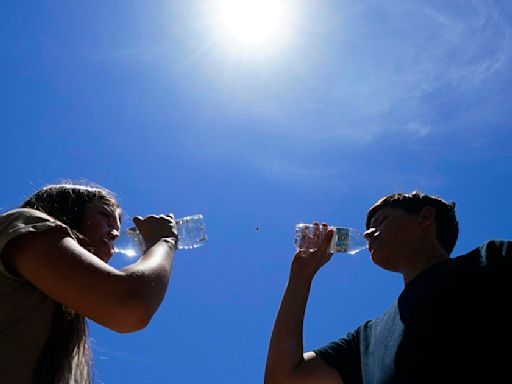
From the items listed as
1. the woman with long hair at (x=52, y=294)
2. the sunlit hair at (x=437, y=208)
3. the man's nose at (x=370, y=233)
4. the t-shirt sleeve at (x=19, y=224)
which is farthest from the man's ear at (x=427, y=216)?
the t-shirt sleeve at (x=19, y=224)

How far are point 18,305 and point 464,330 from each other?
7.46 ft

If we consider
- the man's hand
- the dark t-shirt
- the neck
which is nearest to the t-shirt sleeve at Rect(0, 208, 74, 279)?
the dark t-shirt

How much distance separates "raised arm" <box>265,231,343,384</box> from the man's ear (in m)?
0.99

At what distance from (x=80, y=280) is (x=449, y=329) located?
206 centimetres

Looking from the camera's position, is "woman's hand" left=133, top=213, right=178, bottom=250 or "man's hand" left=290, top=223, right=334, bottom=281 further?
"man's hand" left=290, top=223, right=334, bottom=281

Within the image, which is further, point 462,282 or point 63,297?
point 462,282

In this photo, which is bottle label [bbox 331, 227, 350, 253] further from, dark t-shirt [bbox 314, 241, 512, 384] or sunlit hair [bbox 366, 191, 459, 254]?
dark t-shirt [bbox 314, 241, 512, 384]

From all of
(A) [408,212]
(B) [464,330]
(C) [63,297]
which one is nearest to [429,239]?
(A) [408,212]

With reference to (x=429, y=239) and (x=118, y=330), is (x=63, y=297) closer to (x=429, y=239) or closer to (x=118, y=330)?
(x=118, y=330)

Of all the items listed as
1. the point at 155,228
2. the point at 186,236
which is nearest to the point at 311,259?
the point at 186,236

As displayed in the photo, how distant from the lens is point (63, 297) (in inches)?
78.0

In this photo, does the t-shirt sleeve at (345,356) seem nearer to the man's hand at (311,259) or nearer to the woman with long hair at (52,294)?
the man's hand at (311,259)

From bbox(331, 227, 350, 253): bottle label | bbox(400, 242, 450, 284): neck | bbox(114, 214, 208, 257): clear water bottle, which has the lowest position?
bbox(400, 242, 450, 284): neck

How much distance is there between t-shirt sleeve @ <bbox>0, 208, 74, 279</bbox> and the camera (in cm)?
201
